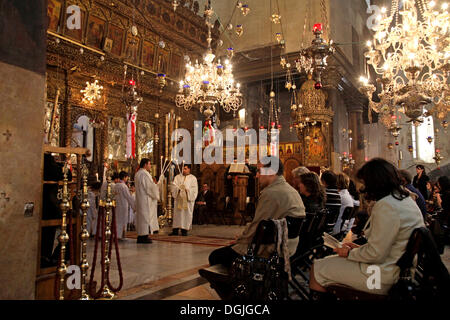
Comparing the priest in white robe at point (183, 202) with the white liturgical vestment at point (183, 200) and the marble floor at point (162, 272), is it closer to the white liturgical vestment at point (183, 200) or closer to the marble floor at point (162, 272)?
the white liturgical vestment at point (183, 200)

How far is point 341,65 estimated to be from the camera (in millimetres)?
15570

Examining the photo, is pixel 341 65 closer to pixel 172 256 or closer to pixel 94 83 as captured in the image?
pixel 94 83

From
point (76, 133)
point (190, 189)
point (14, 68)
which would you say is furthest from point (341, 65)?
point (14, 68)

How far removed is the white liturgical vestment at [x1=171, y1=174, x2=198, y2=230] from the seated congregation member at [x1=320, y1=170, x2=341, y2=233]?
4649 mm

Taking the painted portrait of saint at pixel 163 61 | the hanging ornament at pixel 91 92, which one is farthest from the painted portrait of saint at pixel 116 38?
the painted portrait of saint at pixel 163 61

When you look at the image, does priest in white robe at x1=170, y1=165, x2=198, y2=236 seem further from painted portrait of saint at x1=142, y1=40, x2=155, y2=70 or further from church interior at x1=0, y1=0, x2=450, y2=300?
painted portrait of saint at x1=142, y1=40, x2=155, y2=70

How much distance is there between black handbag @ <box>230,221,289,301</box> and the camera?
233 centimetres

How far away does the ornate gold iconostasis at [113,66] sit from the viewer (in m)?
10.8

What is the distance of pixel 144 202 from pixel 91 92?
242 inches

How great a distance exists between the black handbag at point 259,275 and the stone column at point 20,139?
158cm

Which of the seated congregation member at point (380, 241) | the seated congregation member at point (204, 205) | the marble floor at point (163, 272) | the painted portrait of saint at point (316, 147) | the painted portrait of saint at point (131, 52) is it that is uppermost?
the painted portrait of saint at point (131, 52)
